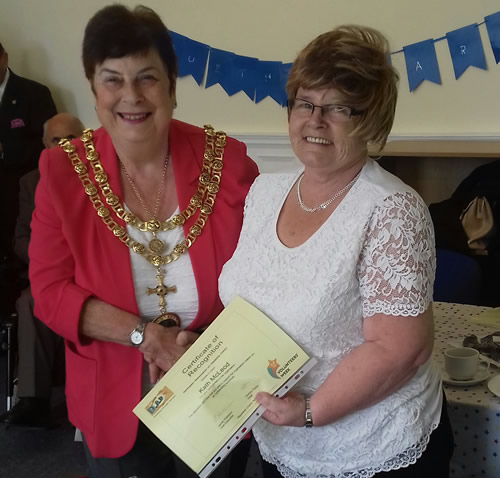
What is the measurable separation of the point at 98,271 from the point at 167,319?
0.19 meters

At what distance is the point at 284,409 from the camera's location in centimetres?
116

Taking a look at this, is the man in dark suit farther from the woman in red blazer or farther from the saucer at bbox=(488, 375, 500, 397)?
the saucer at bbox=(488, 375, 500, 397)

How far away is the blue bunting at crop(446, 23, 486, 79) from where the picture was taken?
351 cm

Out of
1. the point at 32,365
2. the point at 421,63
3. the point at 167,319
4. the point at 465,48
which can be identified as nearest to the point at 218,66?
the point at 421,63

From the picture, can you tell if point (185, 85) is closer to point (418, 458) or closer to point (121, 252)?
point (121, 252)

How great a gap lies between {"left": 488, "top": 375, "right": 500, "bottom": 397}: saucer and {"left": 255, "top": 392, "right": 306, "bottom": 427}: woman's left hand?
63 cm

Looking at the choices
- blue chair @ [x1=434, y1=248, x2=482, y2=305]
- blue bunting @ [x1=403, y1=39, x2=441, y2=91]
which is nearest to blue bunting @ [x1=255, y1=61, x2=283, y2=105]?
blue bunting @ [x1=403, y1=39, x2=441, y2=91]

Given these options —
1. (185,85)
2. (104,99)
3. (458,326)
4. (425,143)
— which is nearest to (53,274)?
(104,99)

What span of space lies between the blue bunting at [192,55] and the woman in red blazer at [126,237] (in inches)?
120

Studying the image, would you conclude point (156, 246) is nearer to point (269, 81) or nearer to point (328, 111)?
point (328, 111)

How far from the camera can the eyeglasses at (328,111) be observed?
3.88 ft

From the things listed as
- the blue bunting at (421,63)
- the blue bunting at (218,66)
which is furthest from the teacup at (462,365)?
the blue bunting at (218,66)

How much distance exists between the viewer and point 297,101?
1.24m

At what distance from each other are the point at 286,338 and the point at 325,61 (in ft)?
1.70
